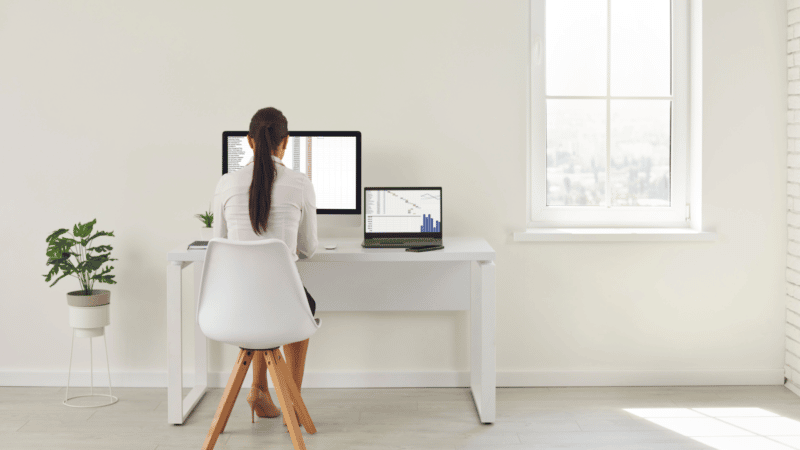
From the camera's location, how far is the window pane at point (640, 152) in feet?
11.3

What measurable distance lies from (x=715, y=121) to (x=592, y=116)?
0.55m

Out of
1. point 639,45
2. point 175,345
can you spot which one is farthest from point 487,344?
point 639,45

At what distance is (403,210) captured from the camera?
3047 mm

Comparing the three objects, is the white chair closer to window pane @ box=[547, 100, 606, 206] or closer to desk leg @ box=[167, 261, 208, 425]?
desk leg @ box=[167, 261, 208, 425]

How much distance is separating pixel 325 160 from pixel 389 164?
0.36 m

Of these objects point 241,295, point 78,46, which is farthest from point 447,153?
point 78,46

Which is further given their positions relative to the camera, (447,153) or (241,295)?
(447,153)

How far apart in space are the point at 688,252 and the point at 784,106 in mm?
799

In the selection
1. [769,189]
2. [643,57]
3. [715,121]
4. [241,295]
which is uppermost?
[643,57]

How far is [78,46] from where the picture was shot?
3.26 metres

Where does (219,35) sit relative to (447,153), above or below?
above

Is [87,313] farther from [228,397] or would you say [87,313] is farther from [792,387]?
[792,387]

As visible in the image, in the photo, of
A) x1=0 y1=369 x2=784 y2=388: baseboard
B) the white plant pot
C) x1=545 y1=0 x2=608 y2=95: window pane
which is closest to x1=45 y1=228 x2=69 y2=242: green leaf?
the white plant pot

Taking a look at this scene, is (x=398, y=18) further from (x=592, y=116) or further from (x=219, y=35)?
(x=592, y=116)
